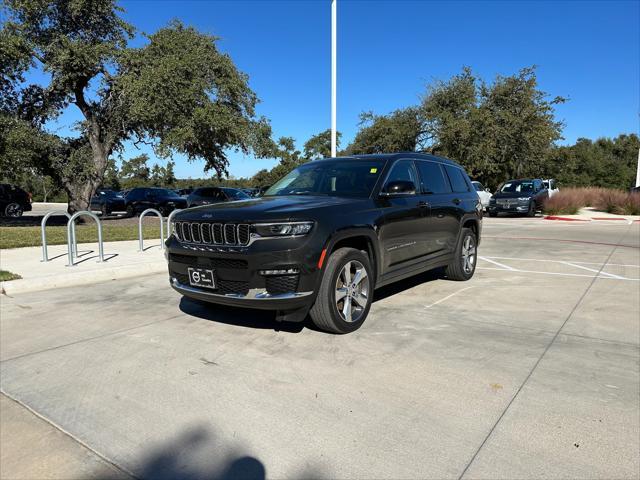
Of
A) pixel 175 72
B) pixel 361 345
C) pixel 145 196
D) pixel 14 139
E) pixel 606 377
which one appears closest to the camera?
pixel 606 377

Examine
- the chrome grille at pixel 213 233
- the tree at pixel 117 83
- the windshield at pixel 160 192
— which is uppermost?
the tree at pixel 117 83

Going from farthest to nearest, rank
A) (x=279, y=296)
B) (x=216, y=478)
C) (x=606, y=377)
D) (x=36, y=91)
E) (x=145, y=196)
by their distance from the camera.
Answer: (x=145, y=196), (x=36, y=91), (x=279, y=296), (x=606, y=377), (x=216, y=478)

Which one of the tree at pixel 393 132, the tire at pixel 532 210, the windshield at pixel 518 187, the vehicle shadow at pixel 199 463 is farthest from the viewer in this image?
the tree at pixel 393 132

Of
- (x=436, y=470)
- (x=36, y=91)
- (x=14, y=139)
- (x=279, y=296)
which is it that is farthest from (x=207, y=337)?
(x=36, y=91)

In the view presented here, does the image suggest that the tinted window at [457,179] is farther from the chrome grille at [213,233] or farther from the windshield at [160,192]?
the windshield at [160,192]

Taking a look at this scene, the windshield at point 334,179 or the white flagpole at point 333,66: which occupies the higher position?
the white flagpole at point 333,66

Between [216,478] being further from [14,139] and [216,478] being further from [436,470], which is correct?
[14,139]

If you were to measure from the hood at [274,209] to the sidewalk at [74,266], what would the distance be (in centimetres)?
344

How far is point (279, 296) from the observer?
4152 millimetres

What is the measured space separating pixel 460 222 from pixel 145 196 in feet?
73.4

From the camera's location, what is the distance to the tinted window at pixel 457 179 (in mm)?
7145

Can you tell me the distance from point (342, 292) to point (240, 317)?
4.52 ft

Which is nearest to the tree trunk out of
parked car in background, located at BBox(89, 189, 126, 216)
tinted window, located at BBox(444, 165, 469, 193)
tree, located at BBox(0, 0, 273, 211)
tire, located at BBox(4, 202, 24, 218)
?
tree, located at BBox(0, 0, 273, 211)

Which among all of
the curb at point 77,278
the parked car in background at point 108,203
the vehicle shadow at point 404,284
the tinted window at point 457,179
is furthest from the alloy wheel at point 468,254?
the parked car in background at point 108,203
